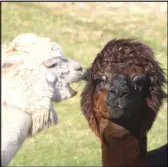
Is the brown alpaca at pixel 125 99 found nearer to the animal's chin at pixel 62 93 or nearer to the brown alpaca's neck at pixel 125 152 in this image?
the brown alpaca's neck at pixel 125 152

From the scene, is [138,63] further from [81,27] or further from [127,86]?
[81,27]

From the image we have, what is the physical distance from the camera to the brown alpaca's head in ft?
12.3

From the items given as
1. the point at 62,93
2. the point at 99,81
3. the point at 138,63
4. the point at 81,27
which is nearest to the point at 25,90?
the point at 62,93

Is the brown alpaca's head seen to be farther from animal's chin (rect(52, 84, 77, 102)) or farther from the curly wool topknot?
animal's chin (rect(52, 84, 77, 102))

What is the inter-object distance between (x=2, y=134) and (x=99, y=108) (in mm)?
1741

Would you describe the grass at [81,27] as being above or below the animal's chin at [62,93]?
above

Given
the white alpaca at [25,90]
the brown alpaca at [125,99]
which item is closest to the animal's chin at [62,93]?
the white alpaca at [25,90]

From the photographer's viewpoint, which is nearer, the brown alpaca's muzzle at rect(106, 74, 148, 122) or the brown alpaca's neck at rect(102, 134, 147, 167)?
the brown alpaca's muzzle at rect(106, 74, 148, 122)

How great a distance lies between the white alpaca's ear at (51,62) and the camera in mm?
5547

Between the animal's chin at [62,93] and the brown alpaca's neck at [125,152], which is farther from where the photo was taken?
the animal's chin at [62,93]

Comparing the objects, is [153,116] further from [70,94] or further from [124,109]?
[70,94]

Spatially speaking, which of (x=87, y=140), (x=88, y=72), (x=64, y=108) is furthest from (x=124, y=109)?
(x=64, y=108)

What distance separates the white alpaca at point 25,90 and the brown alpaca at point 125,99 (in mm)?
1474

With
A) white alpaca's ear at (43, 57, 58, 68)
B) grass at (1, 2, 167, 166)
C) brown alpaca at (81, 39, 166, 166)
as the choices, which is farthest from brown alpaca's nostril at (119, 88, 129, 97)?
grass at (1, 2, 167, 166)
